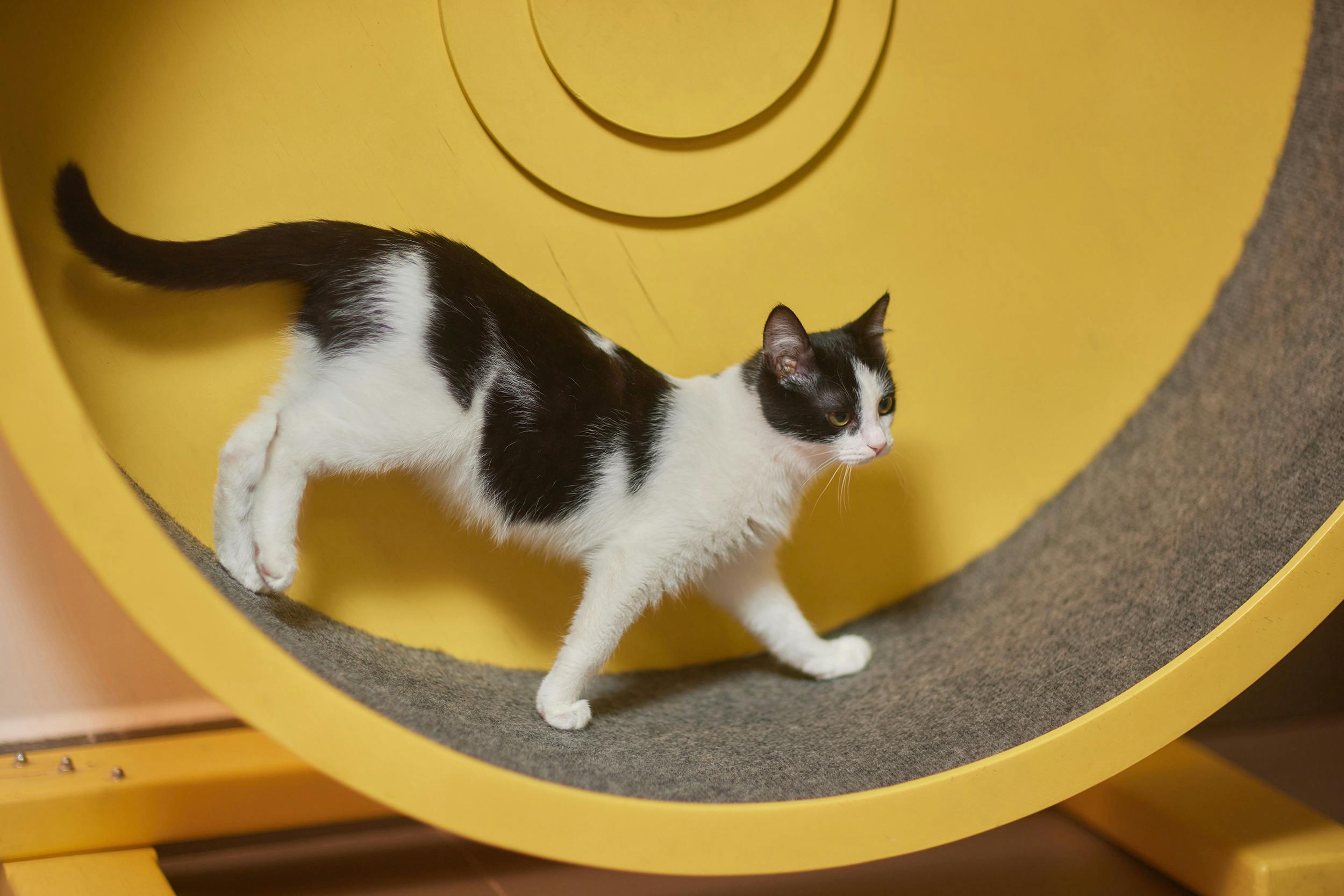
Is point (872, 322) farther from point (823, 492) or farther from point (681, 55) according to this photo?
point (681, 55)

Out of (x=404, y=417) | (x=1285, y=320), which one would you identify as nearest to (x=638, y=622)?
(x=404, y=417)

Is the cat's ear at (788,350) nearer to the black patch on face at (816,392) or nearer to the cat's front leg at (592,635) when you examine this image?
the black patch on face at (816,392)

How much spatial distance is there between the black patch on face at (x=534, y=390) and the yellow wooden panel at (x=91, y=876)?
550 mm

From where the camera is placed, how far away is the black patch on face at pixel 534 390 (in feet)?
3.23

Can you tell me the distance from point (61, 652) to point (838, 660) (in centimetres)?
106

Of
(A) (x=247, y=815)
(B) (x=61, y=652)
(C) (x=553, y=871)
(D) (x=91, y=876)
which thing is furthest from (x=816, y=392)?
(B) (x=61, y=652)

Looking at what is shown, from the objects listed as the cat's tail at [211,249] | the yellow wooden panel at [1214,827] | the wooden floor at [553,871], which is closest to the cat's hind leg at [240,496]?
the cat's tail at [211,249]

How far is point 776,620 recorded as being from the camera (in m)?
1.21

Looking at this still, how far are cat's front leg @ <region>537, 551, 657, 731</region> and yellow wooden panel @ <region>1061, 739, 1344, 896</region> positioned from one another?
2.24 feet

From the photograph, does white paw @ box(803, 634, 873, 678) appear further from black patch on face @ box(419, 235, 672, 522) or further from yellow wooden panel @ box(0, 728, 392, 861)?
yellow wooden panel @ box(0, 728, 392, 861)

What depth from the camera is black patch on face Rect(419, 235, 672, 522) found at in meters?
0.98

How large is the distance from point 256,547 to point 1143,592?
38.8 inches

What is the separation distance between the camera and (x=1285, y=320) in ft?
4.06

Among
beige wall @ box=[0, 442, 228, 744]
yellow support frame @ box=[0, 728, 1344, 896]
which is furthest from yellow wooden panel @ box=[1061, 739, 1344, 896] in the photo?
beige wall @ box=[0, 442, 228, 744]
